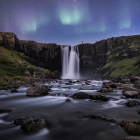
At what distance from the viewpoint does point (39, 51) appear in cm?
10319

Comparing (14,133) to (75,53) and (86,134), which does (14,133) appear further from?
(75,53)

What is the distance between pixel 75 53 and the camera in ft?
352

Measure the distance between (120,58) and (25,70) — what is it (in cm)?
8292

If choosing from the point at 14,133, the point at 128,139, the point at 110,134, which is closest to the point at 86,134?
the point at 110,134

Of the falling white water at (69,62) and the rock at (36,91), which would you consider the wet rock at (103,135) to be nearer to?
the rock at (36,91)

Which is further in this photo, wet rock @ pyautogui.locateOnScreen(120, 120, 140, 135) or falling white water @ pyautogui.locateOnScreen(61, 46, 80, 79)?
falling white water @ pyautogui.locateOnScreen(61, 46, 80, 79)

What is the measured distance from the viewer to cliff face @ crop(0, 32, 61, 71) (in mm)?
97500

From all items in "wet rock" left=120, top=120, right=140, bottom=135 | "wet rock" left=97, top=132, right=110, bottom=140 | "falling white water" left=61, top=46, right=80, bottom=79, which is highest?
"falling white water" left=61, top=46, right=80, bottom=79

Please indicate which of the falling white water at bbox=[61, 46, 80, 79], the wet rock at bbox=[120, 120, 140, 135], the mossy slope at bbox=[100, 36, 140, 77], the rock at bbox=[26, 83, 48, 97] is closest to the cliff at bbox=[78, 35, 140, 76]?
the mossy slope at bbox=[100, 36, 140, 77]

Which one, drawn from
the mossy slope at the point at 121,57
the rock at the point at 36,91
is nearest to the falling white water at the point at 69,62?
the mossy slope at the point at 121,57

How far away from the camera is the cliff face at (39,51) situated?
97.5 metres

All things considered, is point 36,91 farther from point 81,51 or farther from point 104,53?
point 104,53

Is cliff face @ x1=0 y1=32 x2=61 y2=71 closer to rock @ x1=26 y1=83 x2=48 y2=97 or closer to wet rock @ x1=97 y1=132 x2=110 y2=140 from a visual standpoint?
rock @ x1=26 y1=83 x2=48 y2=97

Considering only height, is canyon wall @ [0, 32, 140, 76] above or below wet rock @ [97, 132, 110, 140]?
above
